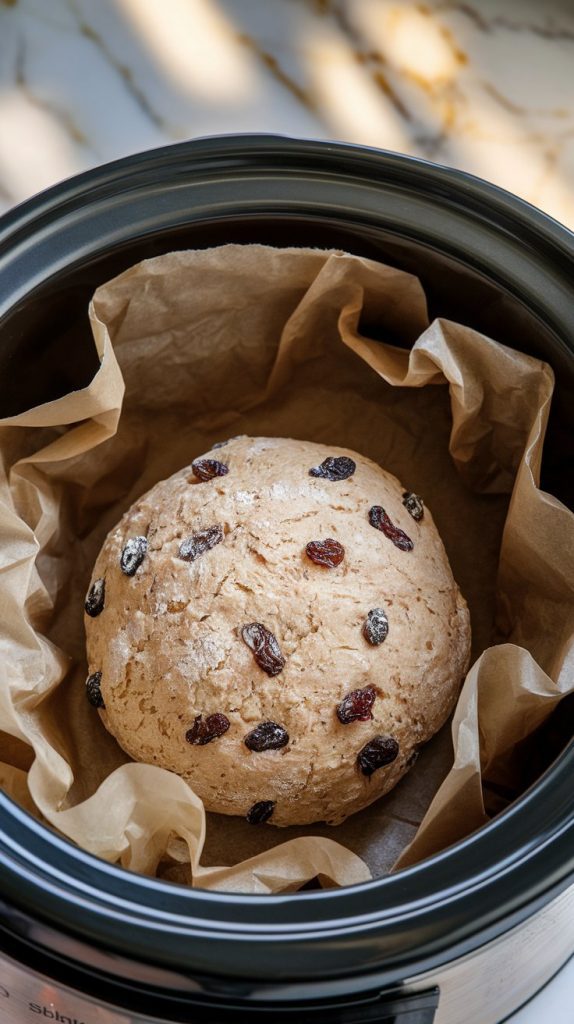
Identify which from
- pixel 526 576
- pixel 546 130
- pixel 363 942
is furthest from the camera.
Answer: pixel 546 130

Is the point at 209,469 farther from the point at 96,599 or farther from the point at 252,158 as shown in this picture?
the point at 252,158

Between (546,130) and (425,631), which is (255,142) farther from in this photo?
(546,130)

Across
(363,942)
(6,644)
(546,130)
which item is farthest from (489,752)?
(546,130)

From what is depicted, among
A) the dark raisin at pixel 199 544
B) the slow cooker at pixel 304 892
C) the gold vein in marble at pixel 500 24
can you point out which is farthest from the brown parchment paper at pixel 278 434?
the gold vein in marble at pixel 500 24

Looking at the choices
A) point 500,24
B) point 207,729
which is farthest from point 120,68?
point 207,729

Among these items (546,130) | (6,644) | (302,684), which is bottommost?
(6,644)

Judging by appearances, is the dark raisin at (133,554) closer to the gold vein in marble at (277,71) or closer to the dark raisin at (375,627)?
the dark raisin at (375,627)

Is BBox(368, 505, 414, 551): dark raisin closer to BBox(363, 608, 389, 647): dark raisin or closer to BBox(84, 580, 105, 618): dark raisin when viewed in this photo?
BBox(363, 608, 389, 647): dark raisin
